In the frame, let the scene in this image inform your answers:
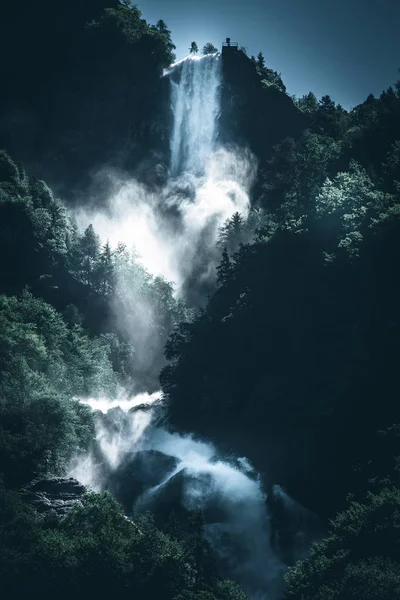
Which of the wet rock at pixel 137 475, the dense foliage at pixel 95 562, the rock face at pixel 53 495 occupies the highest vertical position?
the wet rock at pixel 137 475

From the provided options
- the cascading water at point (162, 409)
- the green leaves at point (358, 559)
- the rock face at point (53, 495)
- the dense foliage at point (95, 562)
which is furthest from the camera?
the cascading water at point (162, 409)

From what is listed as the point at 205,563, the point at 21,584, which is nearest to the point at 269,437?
the point at 205,563

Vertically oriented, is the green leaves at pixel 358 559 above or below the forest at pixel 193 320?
below

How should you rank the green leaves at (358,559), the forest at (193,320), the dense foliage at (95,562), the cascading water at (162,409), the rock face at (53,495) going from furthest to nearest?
the cascading water at (162,409) → the rock face at (53,495) → the forest at (193,320) → the dense foliage at (95,562) → the green leaves at (358,559)

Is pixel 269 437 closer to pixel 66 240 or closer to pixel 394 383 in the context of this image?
pixel 394 383

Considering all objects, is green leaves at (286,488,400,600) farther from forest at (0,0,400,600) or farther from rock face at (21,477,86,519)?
rock face at (21,477,86,519)

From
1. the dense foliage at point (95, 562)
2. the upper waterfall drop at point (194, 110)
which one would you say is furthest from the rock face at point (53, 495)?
the upper waterfall drop at point (194, 110)


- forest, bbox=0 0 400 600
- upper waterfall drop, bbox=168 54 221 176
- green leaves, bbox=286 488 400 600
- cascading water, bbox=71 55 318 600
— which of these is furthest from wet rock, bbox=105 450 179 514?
upper waterfall drop, bbox=168 54 221 176

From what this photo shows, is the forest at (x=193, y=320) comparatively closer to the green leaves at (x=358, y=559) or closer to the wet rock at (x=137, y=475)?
the green leaves at (x=358, y=559)
